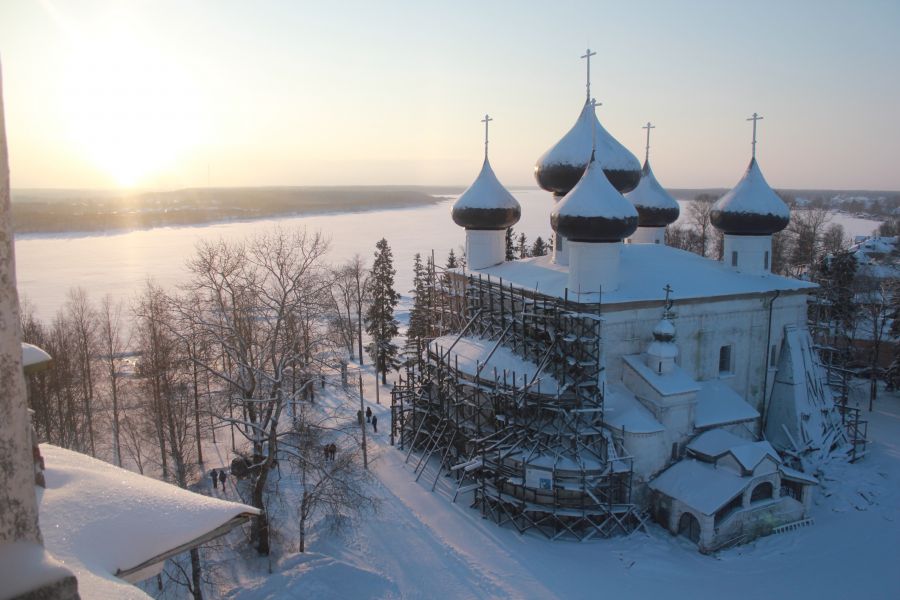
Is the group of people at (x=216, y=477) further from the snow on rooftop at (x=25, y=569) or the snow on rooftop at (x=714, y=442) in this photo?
the snow on rooftop at (x=25, y=569)

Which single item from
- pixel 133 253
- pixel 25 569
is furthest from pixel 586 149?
pixel 133 253

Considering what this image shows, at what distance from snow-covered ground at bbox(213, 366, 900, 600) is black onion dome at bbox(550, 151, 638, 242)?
7.06 metres

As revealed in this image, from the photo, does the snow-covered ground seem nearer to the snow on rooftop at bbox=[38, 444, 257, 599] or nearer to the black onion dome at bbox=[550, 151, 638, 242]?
the black onion dome at bbox=[550, 151, 638, 242]

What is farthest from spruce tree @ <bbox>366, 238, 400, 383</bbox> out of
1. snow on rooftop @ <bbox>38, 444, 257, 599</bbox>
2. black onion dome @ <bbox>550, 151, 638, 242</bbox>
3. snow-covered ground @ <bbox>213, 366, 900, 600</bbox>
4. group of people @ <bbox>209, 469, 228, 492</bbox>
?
snow on rooftop @ <bbox>38, 444, 257, 599</bbox>

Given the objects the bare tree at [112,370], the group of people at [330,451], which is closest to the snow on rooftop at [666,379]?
the group of people at [330,451]

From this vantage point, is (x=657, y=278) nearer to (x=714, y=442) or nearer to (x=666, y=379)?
(x=666, y=379)

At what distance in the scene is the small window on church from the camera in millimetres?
17148

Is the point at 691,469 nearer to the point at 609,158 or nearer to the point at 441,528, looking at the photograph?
the point at 441,528

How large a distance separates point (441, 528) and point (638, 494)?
4639mm

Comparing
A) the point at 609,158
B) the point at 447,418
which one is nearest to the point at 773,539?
the point at 447,418

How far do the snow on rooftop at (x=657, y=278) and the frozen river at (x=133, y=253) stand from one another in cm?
769

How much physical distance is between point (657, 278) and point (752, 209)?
142 inches

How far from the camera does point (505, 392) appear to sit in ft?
50.5

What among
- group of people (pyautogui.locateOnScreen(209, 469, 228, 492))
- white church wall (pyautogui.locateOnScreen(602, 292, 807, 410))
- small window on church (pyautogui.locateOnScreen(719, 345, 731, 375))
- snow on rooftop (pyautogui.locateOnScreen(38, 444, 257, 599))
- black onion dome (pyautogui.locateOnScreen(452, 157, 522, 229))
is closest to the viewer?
snow on rooftop (pyautogui.locateOnScreen(38, 444, 257, 599))
